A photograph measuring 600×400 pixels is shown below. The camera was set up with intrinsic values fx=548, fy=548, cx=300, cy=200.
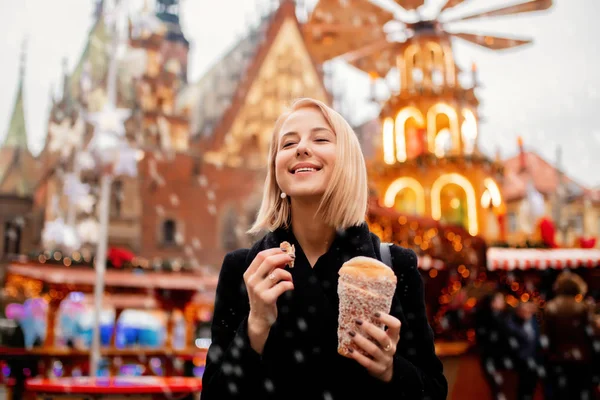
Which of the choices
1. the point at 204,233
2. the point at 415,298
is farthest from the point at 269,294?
the point at 204,233

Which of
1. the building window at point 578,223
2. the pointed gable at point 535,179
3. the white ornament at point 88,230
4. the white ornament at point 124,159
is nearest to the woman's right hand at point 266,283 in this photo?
the white ornament at point 124,159

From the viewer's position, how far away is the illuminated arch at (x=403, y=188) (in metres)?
9.98

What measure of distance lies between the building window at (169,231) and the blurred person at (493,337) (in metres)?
→ 17.9

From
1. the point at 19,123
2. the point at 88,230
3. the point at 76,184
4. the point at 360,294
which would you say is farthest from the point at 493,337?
the point at 19,123

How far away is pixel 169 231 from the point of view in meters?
23.3

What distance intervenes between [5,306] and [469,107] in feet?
65.1

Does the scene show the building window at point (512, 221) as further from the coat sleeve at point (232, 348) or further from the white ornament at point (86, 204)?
the coat sleeve at point (232, 348)

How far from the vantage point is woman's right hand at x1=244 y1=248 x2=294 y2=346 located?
1.17 meters

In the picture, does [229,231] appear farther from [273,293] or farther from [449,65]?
[273,293]

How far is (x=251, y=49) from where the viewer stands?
27875mm

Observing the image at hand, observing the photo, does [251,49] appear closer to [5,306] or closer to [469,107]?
[5,306]

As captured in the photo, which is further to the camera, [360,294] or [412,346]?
[412,346]

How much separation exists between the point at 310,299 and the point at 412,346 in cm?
29

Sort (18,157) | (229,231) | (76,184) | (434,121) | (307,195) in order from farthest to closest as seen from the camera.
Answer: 1. (18,157)
2. (229,231)
3. (76,184)
4. (434,121)
5. (307,195)
